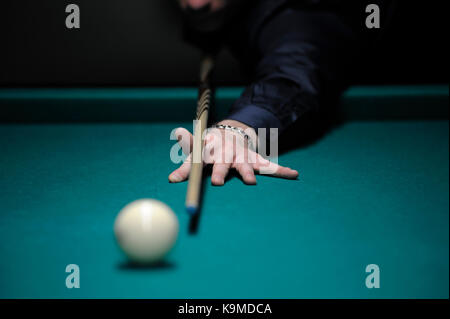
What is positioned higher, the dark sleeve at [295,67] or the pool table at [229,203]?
the dark sleeve at [295,67]

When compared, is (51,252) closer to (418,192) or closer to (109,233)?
(109,233)

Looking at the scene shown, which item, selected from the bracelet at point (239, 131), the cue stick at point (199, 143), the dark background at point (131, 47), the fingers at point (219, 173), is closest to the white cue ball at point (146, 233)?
the cue stick at point (199, 143)

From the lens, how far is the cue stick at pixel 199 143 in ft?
4.24

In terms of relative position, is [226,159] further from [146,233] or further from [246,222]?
[146,233]

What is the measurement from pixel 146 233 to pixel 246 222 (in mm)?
340

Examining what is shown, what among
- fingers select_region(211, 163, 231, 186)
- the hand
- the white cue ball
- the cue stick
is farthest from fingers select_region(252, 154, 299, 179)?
the white cue ball

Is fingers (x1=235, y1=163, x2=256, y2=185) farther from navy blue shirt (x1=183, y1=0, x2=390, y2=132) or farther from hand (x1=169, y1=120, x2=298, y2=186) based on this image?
navy blue shirt (x1=183, y1=0, x2=390, y2=132)

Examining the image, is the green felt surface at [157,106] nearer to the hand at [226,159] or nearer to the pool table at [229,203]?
the pool table at [229,203]

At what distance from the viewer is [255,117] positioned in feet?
6.66

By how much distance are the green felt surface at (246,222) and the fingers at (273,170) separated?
3 centimetres

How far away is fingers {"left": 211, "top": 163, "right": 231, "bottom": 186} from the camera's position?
5.34ft

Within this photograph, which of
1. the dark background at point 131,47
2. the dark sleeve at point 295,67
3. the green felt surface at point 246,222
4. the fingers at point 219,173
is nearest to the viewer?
the green felt surface at point 246,222

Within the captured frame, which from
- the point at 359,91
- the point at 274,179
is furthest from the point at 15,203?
the point at 359,91

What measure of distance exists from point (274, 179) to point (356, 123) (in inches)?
Result: 37.9
